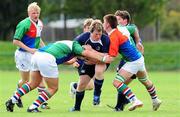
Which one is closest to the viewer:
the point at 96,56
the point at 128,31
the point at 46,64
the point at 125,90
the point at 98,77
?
the point at 46,64

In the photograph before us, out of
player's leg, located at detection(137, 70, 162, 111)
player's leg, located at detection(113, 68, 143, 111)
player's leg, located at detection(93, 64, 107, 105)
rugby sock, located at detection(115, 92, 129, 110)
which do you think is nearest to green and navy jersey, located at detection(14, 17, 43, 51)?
player's leg, located at detection(93, 64, 107, 105)

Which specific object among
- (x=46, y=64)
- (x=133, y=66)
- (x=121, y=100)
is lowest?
(x=121, y=100)

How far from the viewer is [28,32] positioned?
14.8 metres

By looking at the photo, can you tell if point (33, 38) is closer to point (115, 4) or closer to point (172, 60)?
point (172, 60)

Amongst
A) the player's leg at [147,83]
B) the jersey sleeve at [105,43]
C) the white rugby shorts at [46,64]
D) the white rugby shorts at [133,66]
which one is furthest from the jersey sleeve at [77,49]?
the player's leg at [147,83]

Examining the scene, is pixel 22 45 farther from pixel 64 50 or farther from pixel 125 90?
pixel 125 90

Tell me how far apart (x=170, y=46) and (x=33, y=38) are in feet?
84.2

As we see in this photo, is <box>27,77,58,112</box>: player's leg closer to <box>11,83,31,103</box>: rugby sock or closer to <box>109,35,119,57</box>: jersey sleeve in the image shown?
<box>11,83,31,103</box>: rugby sock

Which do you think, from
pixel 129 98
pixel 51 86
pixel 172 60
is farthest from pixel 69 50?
pixel 172 60

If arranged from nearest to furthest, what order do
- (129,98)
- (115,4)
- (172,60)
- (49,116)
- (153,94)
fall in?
(49,116)
(129,98)
(153,94)
(172,60)
(115,4)

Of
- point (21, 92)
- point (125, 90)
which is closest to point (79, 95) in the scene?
point (125, 90)

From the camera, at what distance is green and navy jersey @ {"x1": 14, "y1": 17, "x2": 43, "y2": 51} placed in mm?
14594

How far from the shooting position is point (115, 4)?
1777 inches

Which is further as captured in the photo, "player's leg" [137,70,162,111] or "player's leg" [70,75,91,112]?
"player's leg" [137,70,162,111]
